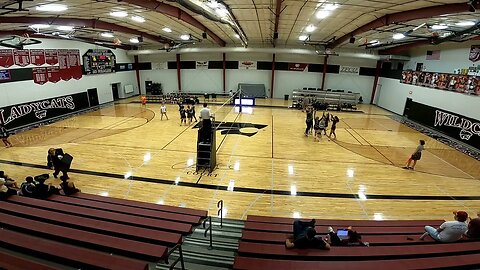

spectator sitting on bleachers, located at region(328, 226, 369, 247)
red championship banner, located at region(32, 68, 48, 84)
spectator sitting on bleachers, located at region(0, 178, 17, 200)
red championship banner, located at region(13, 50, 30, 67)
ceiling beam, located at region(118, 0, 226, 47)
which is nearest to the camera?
spectator sitting on bleachers, located at region(328, 226, 369, 247)

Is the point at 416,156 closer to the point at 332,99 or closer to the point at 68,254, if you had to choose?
the point at 68,254

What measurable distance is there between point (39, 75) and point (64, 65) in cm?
231

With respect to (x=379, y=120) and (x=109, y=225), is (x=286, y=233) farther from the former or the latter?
(x=379, y=120)

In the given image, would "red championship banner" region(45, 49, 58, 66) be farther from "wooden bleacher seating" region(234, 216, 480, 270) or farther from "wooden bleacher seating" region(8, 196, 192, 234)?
"wooden bleacher seating" region(234, 216, 480, 270)

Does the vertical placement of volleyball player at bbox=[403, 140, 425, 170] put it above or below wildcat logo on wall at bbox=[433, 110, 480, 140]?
below

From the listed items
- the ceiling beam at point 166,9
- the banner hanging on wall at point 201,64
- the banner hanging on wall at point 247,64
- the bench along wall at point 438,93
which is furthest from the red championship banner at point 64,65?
the bench along wall at point 438,93

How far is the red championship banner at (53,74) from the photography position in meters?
17.6

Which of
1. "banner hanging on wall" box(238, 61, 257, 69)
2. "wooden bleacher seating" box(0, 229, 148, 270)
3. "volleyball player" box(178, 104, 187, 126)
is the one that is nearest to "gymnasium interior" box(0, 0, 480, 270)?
"wooden bleacher seating" box(0, 229, 148, 270)

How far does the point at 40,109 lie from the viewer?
16.8m

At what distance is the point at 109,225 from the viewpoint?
4547mm

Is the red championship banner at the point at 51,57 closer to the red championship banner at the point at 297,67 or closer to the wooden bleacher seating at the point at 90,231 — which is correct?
the wooden bleacher seating at the point at 90,231

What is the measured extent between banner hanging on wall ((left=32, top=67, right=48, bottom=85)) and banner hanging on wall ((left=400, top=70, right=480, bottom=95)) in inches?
1019

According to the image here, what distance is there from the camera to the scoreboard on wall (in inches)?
828

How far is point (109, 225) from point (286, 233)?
3.22 meters
